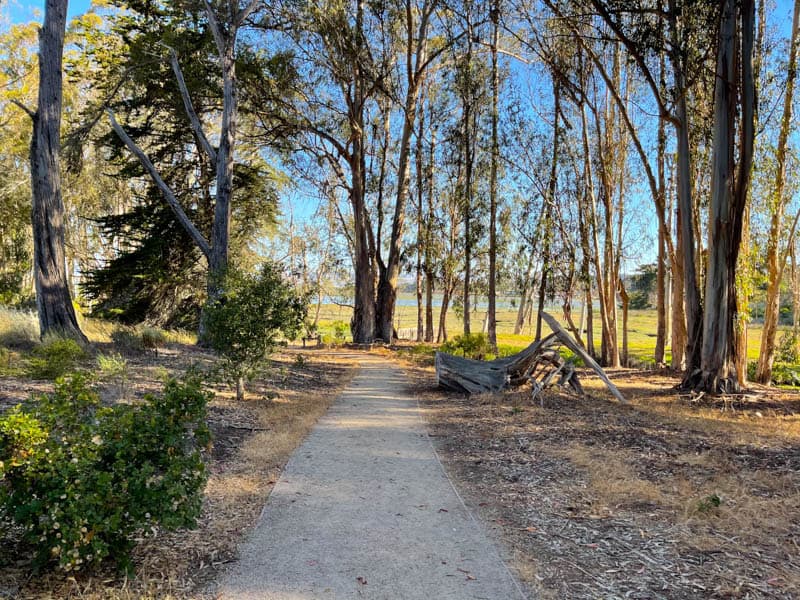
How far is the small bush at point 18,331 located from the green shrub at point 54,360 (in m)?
1.84

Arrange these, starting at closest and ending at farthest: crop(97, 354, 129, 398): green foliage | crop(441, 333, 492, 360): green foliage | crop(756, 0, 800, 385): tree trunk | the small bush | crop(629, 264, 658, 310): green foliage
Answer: crop(97, 354, 129, 398): green foliage → the small bush → crop(756, 0, 800, 385): tree trunk → crop(441, 333, 492, 360): green foliage → crop(629, 264, 658, 310): green foliage

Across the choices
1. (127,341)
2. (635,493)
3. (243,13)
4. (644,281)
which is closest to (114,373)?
(127,341)

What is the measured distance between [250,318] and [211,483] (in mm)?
3792

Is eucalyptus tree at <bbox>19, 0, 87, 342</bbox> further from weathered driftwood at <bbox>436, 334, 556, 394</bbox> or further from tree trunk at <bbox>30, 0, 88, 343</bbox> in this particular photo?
weathered driftwood at <bbox>436, 334, 556, 394</bbox>

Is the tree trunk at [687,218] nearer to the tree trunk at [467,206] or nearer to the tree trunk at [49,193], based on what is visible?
the tree trunk at [467,206]

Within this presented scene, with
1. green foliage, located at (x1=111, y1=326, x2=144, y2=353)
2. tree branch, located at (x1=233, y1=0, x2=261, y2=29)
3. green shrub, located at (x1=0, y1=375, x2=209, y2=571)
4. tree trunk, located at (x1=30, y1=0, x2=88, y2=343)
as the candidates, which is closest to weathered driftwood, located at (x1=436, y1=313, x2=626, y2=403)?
green foliage, located at (x1=111, y1=326, x2=144, y2=353)

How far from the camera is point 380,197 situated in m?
24.0

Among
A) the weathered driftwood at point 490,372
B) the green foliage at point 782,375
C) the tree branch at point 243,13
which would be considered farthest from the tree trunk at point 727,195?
the tree branch at point 243,13

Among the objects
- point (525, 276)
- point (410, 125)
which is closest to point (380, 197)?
point (410, 125)

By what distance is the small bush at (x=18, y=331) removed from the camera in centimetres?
1079

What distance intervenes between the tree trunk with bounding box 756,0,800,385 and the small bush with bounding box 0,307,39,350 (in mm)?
15988

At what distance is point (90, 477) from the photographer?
3023 millimetres

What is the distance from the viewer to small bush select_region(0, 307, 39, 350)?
10791 millimetres

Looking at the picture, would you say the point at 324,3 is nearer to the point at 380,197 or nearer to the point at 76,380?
the point at 380,197
